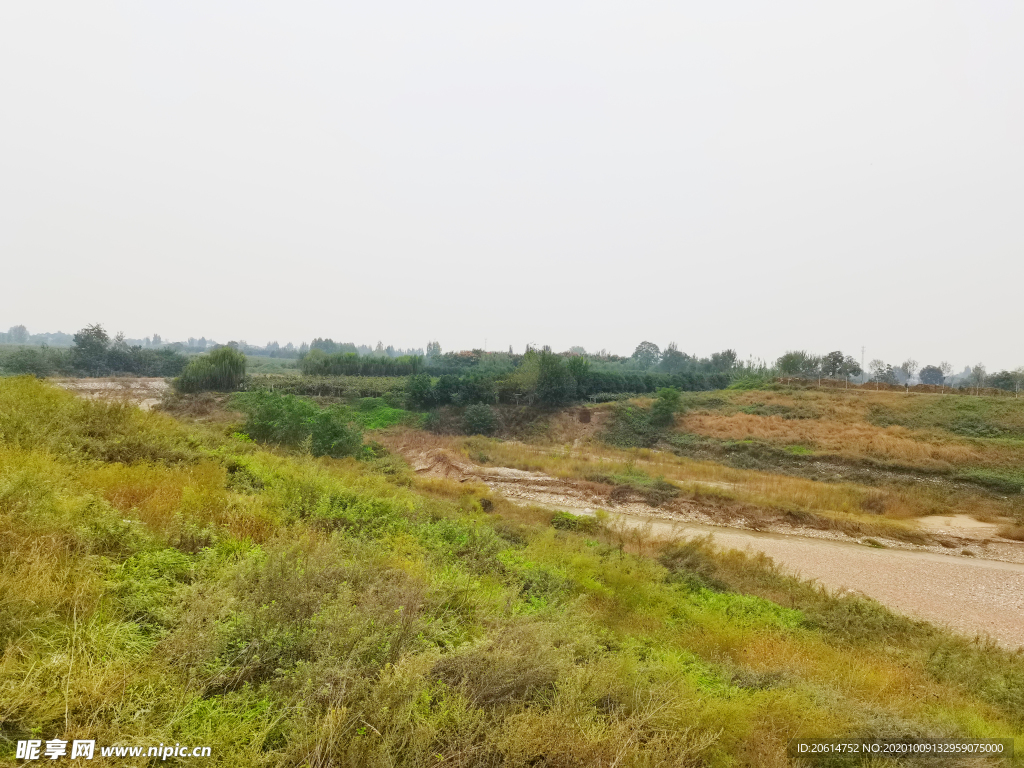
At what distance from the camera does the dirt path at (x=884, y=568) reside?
Answer: 1402cm

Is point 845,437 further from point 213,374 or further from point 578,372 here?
point 213,374

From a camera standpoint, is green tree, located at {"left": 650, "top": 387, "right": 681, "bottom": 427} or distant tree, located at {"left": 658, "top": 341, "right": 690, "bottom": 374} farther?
distant tree, located at {"left": 658, "top": 341, "right": 690, "bottom": 374}

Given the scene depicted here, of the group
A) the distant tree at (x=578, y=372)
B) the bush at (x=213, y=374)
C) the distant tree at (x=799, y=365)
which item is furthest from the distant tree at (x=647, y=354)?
the bush at (x=213, y=374)

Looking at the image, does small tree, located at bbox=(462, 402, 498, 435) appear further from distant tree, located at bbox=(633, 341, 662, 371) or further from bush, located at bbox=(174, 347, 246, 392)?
distant tree, located at bbox=(633, 341, 662, 371)

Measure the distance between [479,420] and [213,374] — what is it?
2660 cm

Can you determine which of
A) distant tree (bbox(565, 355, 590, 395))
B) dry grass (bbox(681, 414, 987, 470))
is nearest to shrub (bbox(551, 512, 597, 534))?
dry grass (bbox(681, 414, 987, 470))

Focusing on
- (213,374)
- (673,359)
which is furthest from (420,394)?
(673,359)

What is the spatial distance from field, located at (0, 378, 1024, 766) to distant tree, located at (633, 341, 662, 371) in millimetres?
120829

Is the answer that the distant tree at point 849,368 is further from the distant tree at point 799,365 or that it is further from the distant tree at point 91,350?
the distant tree at point 91,350

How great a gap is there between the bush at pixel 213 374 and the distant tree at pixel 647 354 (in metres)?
98.5

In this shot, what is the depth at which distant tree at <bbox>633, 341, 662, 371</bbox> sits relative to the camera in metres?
128

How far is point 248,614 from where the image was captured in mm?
3719

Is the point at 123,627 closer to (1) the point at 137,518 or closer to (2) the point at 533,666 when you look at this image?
(1) the point at 137,518

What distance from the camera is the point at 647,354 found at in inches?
5261
